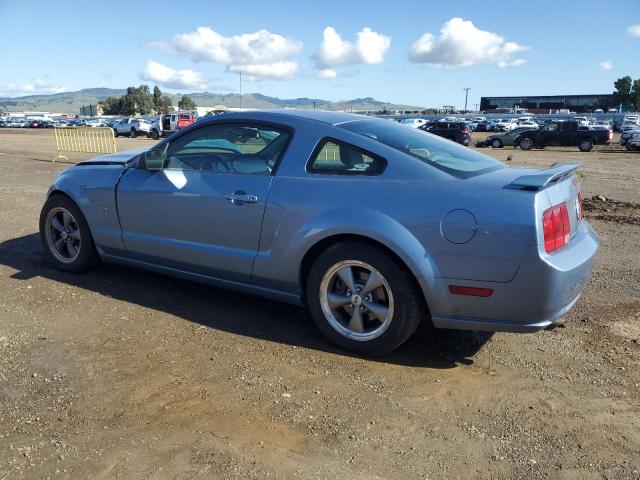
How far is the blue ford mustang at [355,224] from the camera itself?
3.09 m

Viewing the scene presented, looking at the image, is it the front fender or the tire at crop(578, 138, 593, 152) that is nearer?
the front fender

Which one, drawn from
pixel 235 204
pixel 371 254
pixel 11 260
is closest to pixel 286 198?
pixel 235 204

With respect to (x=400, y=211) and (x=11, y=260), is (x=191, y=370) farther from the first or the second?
(x=11, y=260)

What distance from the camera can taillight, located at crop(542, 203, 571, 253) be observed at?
10.0 ft

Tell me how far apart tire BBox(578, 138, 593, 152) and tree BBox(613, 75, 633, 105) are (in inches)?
3860

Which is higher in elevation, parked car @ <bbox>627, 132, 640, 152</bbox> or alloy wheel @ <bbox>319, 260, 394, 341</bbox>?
alloy wheel @ <bbox>319, 260, 394, 341</bbox>

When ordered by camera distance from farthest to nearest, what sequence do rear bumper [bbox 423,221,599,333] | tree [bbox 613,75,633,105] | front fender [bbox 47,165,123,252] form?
tree [bbox 613,75,633,105]
front fender [bbox 47,165,123,252]
rear bumper [bbox 423,221,599,333]

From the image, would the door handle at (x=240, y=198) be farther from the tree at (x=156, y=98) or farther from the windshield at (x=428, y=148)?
the tree at (x=156, y=98)

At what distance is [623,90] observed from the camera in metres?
113

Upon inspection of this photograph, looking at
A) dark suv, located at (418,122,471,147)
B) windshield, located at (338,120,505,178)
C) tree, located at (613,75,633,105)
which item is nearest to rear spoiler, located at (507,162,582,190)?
windshield, located at (338,120,505,178)

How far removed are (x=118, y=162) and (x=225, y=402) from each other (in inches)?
108

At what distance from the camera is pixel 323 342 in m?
3.81

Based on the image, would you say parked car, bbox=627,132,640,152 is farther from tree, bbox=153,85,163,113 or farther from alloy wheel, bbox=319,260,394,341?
tree, bbox=153,85,163,113

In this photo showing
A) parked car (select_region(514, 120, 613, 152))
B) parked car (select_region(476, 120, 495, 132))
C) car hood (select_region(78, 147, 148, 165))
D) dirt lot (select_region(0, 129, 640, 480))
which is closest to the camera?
dirt lot (select_region(0, 129, 640, 480))
